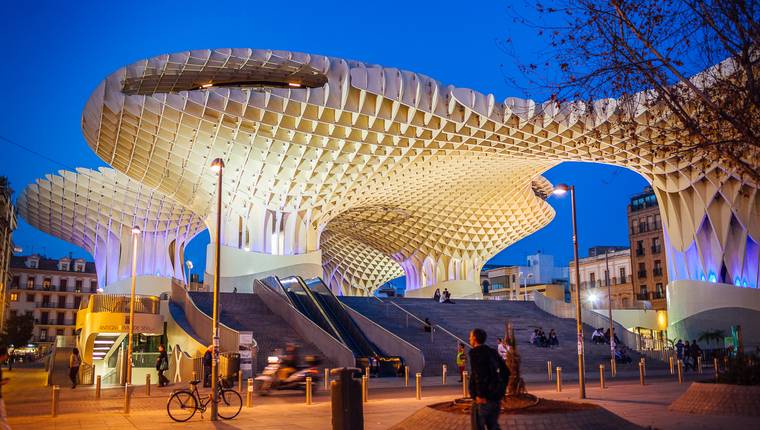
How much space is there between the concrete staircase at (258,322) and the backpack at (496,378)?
63.2 feet

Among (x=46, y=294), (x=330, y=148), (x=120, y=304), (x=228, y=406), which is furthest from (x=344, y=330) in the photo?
(x=46, y=294)

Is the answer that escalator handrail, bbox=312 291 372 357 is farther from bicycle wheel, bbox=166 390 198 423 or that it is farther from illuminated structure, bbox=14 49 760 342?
bicycle wheel, bbox=166 390 198 423

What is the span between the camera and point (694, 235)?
43.4 metres

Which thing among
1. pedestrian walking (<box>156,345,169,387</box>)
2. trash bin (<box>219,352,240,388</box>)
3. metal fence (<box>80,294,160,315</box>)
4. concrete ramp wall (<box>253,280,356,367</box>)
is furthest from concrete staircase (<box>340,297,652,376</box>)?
metal fence (<box>80,294,160,315</box>)

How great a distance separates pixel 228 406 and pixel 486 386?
35.5ft

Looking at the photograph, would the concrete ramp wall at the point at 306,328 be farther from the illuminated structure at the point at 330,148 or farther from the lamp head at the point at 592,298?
the lamp head at the point at 592,298

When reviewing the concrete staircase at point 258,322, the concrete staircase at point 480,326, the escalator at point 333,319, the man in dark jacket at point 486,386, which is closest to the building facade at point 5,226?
the concrete staircase at point 258,322

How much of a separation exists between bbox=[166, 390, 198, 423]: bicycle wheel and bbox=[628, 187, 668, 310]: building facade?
61944 millimetres

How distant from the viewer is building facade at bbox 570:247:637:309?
2985 inches

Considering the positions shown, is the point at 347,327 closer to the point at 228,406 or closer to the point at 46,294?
the point at 228,406

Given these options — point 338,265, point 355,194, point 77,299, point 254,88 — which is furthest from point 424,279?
point 77,299

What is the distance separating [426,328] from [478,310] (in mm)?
8523

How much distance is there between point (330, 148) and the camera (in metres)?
45.2

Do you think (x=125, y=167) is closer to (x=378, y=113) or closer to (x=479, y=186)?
(x=378, y=113)
